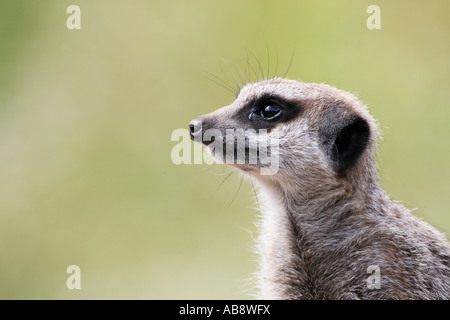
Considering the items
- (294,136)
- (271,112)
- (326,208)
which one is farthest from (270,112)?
(326,208)

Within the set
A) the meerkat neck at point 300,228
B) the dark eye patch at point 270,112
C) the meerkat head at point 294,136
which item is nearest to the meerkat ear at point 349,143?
the meerkat head at point 294,136

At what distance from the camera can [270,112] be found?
10.8ft

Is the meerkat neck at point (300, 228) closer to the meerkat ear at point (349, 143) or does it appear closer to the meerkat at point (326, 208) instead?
the meerkat at point (326, 208)

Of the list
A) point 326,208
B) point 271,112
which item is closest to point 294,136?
point 271,112

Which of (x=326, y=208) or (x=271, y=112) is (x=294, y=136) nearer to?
(x=271, y=112)

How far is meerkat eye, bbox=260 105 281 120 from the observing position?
129 inches

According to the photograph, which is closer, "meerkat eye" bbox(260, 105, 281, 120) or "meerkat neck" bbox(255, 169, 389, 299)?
"meerkat neck" bbox(255, 169, 389, 299)

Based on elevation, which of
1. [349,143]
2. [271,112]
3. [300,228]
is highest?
[271,112]

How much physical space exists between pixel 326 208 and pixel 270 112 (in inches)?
20.0

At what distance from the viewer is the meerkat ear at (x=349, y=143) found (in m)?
3.22

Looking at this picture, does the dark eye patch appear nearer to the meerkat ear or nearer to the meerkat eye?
the meerkat eye

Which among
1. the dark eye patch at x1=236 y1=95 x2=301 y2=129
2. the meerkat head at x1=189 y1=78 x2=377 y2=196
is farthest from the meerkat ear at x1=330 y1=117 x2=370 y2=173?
the dark eye patch at x1=236 y1=95 x2=301 y2=129

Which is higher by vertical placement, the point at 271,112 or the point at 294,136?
the point at 271,112
